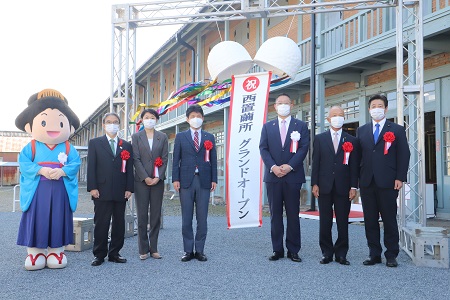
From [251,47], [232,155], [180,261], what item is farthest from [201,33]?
[180,261]

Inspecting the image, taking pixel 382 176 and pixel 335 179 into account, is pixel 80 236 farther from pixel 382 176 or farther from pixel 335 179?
pixel 382 176

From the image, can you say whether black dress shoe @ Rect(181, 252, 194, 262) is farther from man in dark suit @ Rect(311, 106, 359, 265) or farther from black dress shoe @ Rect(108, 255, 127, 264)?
man in dark suit @ Rect(311, 106, 359, 265)

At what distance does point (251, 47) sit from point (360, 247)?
10.6 metres

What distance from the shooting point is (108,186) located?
16.8ft

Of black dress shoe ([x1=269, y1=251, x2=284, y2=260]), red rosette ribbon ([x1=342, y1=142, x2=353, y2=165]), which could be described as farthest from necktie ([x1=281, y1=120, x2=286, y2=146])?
black dress shoe ([x1=269, y1=251, x2=284, y2=260])

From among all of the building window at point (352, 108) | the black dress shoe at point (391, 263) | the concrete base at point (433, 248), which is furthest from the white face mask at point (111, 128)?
the building window at point (352, 108)

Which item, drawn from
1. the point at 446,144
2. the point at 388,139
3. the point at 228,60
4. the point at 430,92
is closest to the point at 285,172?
the point at 388,139

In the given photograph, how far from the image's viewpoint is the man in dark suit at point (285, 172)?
17.0 ft

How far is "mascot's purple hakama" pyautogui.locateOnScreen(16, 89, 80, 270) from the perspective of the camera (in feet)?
15.7

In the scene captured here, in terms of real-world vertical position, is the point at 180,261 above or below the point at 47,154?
below

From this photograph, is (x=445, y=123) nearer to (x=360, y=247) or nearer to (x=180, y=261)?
(x=360, y=247)

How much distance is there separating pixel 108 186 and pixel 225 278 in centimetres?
178

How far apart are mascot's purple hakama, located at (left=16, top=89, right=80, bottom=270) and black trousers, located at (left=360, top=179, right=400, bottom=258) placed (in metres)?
3.36

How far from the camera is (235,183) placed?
581cm
